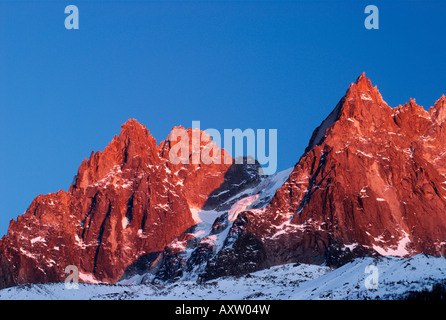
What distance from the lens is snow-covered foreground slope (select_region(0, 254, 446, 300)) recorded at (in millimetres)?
113562

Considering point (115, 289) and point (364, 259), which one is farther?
point (115, 289)

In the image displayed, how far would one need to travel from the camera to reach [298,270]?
17762 cm

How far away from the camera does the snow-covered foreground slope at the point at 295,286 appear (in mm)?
113562

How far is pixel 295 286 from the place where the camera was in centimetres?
15138
